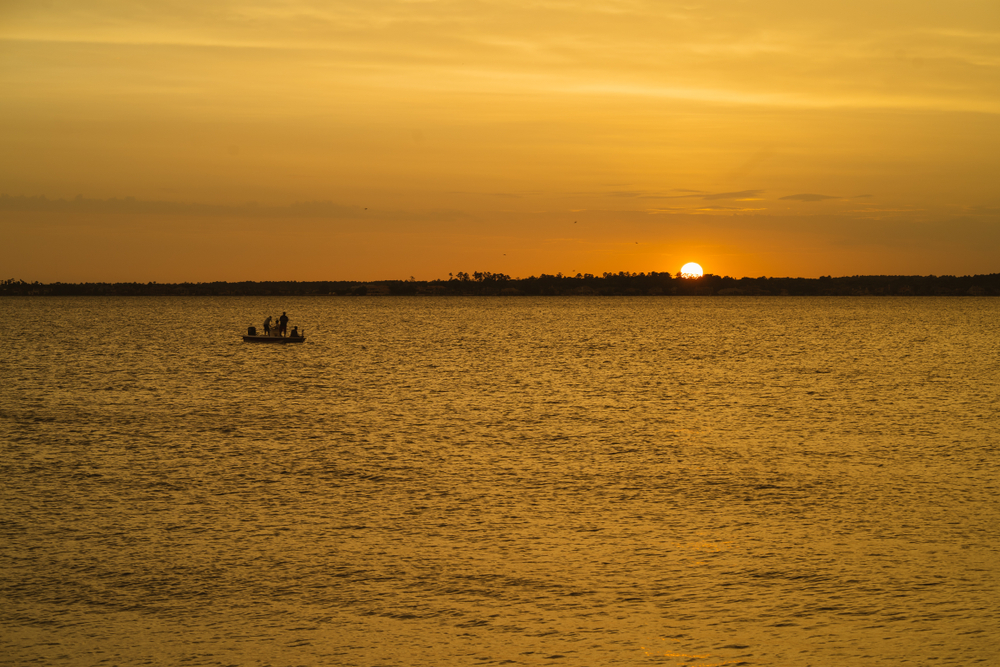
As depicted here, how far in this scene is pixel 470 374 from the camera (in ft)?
175

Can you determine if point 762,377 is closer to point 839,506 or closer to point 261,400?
point 261,400

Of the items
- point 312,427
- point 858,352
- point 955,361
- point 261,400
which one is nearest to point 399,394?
point 261,400

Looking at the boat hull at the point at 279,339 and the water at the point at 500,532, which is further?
the boat hull at the point at 279,339

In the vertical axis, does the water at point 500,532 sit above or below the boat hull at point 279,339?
below

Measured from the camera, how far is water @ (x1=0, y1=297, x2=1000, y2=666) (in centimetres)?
1149

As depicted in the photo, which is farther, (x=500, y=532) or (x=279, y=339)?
(x=279, y=339)

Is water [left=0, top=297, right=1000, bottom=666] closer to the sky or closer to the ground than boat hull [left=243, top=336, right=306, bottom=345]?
closer to the ground

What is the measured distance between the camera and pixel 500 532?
16281 millimetres

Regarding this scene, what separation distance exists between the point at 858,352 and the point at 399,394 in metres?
44.3

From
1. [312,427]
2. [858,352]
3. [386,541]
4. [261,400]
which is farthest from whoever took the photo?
[858,352]

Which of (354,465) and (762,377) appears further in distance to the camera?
(762,377)

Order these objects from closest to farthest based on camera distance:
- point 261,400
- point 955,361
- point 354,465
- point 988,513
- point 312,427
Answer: point 988,513 → point 354,465 → point 312,427 → point 261,400 → point 955,361

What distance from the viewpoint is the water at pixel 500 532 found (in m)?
11.5

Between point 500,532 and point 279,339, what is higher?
point 279,339
